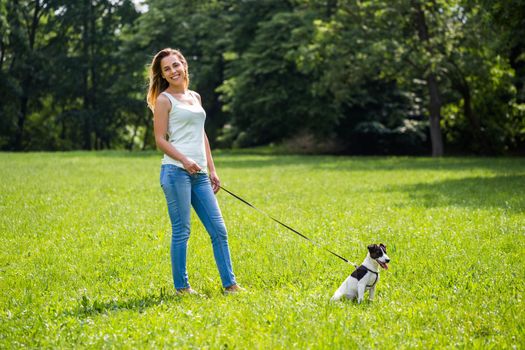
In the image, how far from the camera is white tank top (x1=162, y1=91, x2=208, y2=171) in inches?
260

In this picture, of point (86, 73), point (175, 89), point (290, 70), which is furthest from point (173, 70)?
point (86, 73)

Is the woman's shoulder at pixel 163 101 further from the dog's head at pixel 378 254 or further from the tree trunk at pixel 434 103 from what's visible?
the tree trunk at pixel 434 103

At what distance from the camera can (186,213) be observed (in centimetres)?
659

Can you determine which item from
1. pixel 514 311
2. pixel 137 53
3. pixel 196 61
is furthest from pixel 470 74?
pixel 514 311

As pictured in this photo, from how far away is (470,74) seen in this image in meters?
33.6

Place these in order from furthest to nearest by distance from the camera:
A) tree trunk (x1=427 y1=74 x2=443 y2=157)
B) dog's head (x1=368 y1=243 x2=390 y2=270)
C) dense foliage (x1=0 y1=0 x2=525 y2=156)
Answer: tree trunk (x1=427 y1=74 x2=443 y2=157) → dense foliage (x1=0 y1=0 x2=525 y2=156) → dog's head (x1=368 y1=243 x2=390 y2=270)

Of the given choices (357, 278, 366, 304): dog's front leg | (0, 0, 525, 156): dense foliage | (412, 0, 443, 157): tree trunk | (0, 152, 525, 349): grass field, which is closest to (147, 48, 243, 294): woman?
(0, 152, 525, 349): grass field

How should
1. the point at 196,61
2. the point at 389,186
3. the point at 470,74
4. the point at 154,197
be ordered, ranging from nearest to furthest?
the point at 154,197, the point at 389,186, the point at 470,74, the point at 196,61

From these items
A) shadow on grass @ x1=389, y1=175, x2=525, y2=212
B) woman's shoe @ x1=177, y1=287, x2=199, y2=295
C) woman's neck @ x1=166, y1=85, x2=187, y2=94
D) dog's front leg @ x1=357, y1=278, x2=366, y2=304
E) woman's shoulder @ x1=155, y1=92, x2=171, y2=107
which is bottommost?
woman's shoe @ x1=177, y1=287, x2=199, y2=295

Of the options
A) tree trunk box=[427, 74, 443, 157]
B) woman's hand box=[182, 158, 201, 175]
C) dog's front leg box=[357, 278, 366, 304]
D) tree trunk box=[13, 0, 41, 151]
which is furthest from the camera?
tree trunk box=[13, 0, 41, 151]

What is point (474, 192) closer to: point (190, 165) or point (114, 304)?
point (190, 165)

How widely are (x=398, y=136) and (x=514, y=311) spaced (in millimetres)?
36184

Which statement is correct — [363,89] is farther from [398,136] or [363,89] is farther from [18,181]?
[18,181]

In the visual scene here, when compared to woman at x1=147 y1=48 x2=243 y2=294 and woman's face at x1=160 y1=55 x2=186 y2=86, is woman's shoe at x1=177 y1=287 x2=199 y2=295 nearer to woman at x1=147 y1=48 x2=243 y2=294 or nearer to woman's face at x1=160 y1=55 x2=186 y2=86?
woman at x1=147 y1=48 x2=243 y2=294
